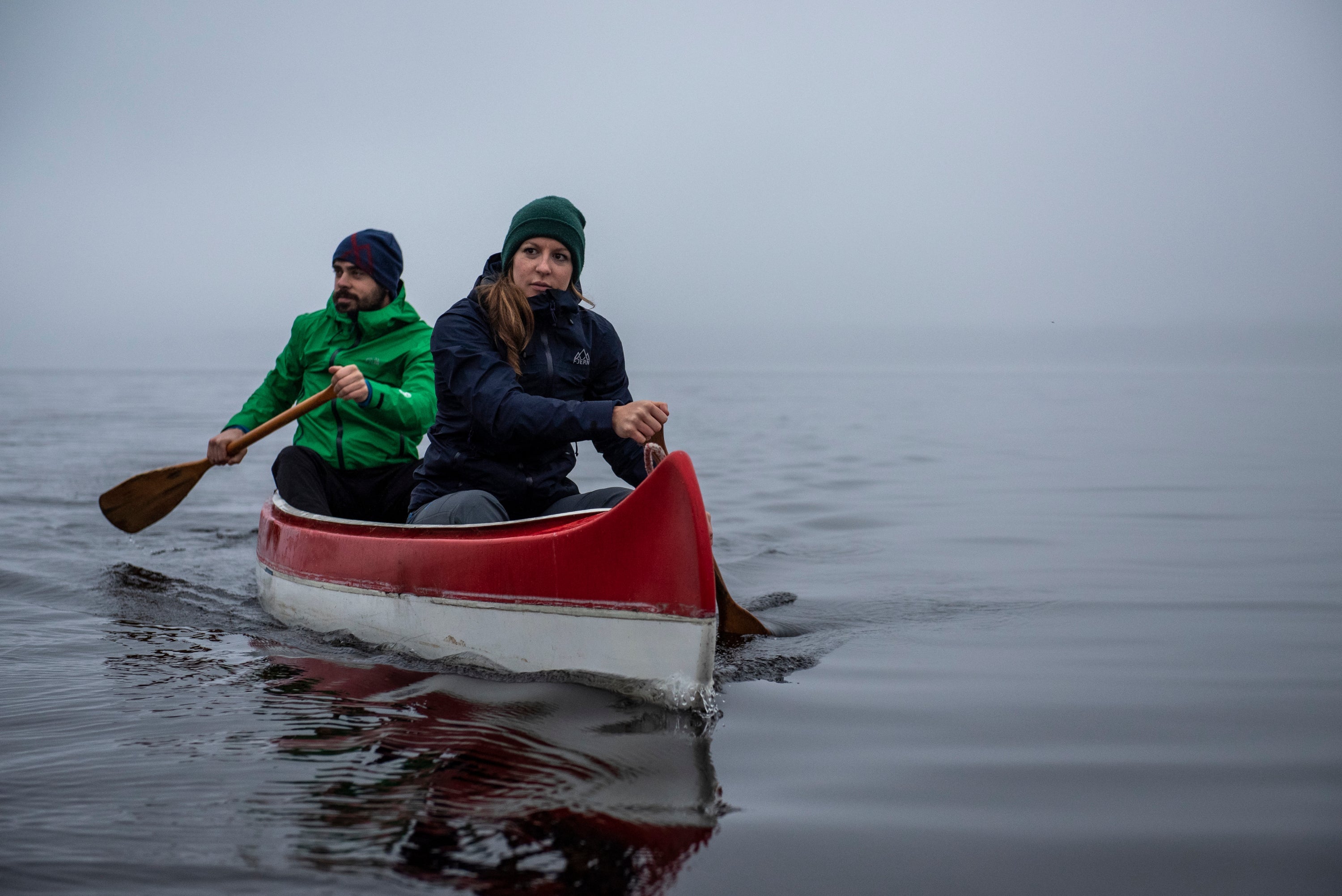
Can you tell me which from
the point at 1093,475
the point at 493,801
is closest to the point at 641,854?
the point at 493,801

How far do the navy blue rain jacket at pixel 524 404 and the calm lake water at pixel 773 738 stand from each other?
0.68 m

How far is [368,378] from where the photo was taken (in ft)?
15.2

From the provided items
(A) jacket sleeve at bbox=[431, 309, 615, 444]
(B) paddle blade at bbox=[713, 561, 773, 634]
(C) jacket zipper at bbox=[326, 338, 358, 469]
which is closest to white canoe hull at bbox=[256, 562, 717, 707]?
(A) jacket sleeve at bbox=[431, 309, 615, 444]

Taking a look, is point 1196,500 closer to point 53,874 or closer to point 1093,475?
point 1093,475

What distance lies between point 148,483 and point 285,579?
1.97 metres

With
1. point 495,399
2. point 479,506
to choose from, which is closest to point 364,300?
point 479,506

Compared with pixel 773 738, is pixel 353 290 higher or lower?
higher

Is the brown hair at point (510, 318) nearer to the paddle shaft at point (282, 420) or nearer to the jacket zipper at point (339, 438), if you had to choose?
the paddle shaft at point (282, 420)

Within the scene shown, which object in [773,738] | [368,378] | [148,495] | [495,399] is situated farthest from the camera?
[148,495]

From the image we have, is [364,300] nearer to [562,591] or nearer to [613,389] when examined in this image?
[613,389]

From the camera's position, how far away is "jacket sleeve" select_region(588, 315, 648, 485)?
3.74 metres

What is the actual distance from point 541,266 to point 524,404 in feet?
1.79

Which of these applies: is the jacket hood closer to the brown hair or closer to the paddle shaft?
the paddle shaft

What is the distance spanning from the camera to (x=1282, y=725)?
111 inches
